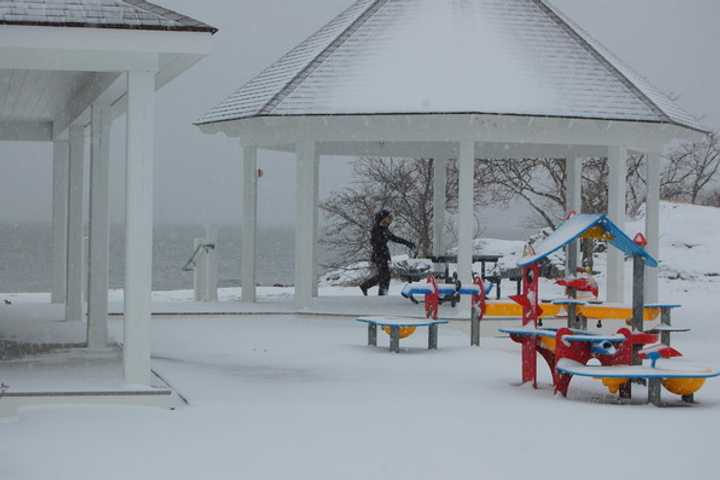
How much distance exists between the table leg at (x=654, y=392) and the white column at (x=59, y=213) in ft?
43.9

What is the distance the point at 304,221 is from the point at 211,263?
368cm

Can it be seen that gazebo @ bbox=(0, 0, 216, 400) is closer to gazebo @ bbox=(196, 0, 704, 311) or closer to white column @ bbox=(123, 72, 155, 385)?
white column @ bbox=(123, 72, 155, 385)

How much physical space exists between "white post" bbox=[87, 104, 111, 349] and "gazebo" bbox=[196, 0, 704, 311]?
635cm

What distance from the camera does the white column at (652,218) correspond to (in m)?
23.1

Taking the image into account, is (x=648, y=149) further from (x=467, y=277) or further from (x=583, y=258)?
(x=583, y=258)

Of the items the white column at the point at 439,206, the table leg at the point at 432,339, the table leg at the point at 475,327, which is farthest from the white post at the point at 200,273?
the table leg at the point at 432,339

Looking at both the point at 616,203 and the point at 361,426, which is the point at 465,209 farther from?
the point at 361,426

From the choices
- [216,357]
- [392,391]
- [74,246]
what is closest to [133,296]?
[392,391]

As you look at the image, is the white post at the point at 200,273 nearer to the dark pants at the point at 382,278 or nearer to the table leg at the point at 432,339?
the dark pants at the point at 382,278

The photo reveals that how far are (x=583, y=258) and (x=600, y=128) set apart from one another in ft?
51.9

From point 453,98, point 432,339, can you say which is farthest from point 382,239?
point 432,339

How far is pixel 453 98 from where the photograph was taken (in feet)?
69.4

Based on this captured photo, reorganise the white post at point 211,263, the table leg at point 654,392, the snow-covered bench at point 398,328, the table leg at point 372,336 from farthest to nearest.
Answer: the white post at point 211,263
the table leg at point 372,336
the snow-covered bench at point 398,328
the table leg at point 654,392

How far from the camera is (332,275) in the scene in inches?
1745
